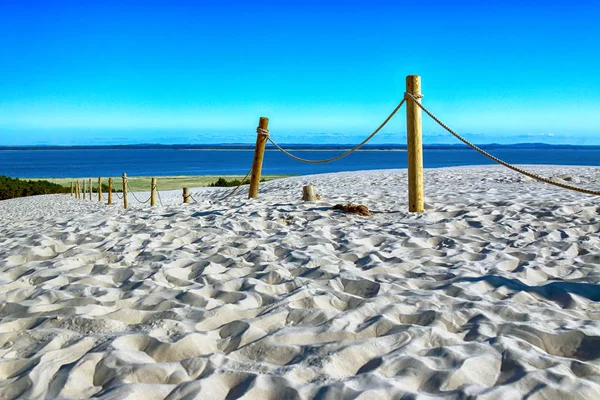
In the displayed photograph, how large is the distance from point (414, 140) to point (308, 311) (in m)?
3.53

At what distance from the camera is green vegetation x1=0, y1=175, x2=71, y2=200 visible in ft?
73.9

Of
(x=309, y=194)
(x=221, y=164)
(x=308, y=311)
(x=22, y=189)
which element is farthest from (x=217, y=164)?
(x=308, y=311)

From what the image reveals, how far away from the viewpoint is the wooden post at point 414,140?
583 centimetres

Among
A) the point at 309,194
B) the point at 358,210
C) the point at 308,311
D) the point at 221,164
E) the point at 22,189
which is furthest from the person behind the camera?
the point at 221,164

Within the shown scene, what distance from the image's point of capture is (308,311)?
2.86m

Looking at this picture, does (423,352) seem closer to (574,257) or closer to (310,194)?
(574,257)

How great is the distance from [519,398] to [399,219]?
3.84 metres

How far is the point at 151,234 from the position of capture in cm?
512

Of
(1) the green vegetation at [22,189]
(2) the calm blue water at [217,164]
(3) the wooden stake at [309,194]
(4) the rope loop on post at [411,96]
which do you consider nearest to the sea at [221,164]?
(2) the calm blue water at [217,164]

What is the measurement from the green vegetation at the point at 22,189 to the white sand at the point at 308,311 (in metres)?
20.0

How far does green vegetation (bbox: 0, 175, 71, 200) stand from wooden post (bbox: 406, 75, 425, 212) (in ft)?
70.7

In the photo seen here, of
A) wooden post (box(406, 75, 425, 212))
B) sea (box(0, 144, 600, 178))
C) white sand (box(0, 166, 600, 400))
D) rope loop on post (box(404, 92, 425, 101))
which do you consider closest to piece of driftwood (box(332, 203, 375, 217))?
wooden post (box(406, 75, 425, 212))

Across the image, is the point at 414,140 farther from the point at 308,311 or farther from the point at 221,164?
the point at 221,164

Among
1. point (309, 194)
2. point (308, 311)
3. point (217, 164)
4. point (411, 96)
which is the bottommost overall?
point (217, 164)
